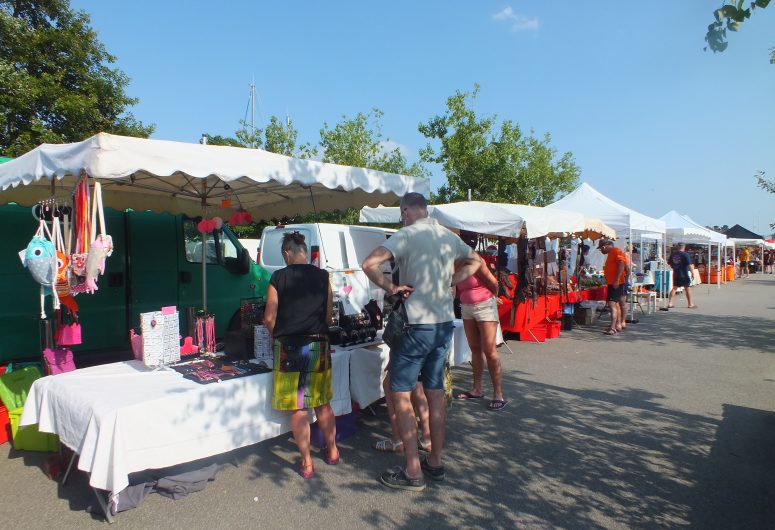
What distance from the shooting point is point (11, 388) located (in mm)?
4176

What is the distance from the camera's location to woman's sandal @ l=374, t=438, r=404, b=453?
3.85 metres

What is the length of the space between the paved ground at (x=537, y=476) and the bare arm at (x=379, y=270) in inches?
55.3

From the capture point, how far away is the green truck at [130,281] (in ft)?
16.9

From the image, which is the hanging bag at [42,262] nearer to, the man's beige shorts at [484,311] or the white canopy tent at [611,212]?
the man's beige shorts at [484,311]

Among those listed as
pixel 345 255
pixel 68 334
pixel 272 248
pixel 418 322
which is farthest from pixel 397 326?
pixel 272 248

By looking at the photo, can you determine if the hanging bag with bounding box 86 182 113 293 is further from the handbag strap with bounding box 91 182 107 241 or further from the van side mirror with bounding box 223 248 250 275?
the van side mirror with bounding box 223 248 250 275

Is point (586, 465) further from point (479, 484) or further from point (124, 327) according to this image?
point (124, 327)

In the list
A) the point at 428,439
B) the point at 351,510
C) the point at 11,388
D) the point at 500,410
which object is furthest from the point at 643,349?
the point at 11,388

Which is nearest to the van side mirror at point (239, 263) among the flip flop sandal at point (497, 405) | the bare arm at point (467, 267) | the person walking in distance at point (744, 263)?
the flip flop sandal at point (497, 405)

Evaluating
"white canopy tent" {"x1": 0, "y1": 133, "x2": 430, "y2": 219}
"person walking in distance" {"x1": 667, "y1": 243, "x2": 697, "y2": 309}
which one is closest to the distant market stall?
"white canopy tent" {"x1": 0, "y1": 133, "x2": 430, "y2": 219}

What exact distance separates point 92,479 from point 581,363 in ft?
20.4

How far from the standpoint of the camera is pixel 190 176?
14.8ft

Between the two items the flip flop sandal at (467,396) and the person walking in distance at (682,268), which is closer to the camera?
the flip flop sandal at (467,396)

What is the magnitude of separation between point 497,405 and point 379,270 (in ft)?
8.28
